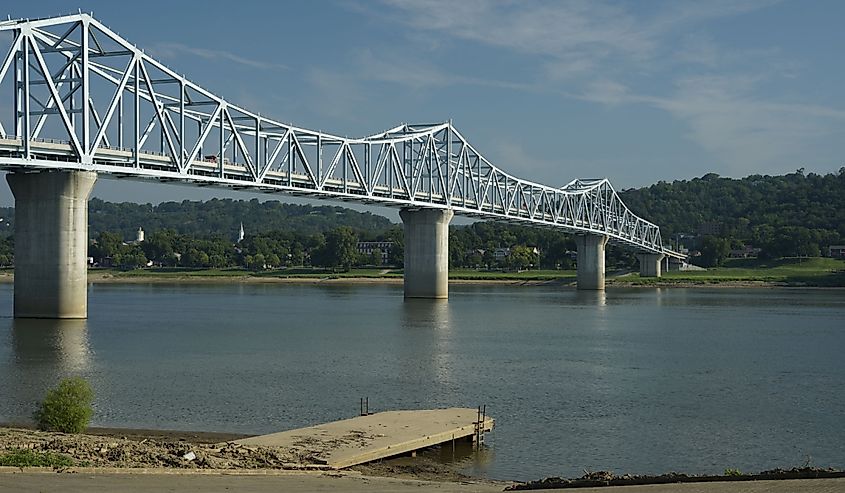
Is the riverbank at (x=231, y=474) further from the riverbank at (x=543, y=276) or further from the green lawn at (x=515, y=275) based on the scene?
the green lawn at (x=515, y=275)

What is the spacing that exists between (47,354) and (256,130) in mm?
42243

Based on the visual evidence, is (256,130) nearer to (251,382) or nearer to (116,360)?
(116,360)

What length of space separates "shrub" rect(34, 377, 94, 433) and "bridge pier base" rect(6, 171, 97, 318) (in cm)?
3402

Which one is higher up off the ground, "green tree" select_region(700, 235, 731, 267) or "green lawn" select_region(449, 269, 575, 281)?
"green tree" select_region(700, 235, 731, 267)

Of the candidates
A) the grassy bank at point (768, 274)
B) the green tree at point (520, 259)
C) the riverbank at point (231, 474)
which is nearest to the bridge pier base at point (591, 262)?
the grassy bank at point (768, 274)

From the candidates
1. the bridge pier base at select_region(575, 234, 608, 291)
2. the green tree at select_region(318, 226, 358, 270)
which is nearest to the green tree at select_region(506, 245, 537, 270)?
the bridge pier base at select_region(575, 234, 608, 291)

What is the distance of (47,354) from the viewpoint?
144ft

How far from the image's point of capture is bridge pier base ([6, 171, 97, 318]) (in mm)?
57219

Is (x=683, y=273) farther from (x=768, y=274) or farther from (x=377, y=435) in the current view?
(x=377, y=435)

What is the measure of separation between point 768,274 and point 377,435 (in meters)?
148

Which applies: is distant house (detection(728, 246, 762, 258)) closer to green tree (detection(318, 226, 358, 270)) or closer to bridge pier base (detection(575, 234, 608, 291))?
bridge pier base (detection(575, 234, 608, 291))

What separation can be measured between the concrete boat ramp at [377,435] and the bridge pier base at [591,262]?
11657 centimetres

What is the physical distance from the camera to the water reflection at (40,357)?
33.0 metres

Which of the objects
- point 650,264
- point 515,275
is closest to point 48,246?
point 515,275
